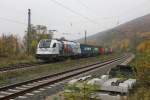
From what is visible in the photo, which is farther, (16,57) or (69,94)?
(16,57)

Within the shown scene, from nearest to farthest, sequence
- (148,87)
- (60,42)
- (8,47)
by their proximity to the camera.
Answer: (148,87), (60,42), (8,47)

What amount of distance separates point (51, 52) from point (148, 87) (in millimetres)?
24447

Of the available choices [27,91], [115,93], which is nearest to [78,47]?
[27,91]

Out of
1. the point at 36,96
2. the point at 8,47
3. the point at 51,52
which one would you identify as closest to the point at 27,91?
the point at 36,96

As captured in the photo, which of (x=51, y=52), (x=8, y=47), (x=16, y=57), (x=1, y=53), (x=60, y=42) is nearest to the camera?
(x=51, y=52)

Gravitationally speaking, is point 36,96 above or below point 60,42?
below

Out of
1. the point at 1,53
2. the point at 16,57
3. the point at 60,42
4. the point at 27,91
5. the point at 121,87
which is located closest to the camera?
the point at 121,87

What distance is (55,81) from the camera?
672 inches

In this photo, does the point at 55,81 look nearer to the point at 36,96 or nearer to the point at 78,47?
the point at 36,96

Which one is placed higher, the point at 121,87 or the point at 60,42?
the point at 60,42

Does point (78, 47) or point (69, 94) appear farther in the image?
point (78, 47)

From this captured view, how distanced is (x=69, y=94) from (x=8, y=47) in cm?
4846

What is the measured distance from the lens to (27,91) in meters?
13.0

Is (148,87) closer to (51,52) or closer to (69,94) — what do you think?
(69,94)
